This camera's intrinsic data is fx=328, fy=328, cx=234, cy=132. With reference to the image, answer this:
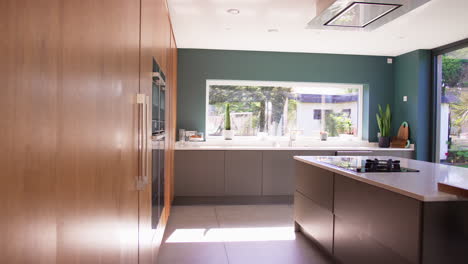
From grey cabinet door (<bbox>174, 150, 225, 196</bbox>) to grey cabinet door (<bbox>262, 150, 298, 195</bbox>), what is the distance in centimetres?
68

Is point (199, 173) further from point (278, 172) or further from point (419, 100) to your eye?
point (419, 100)

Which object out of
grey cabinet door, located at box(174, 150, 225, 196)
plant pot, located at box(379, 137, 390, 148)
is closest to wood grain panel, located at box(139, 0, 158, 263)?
grey cabinet door, located at box(174, 150, 225, 196)

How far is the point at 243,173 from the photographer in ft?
16.4

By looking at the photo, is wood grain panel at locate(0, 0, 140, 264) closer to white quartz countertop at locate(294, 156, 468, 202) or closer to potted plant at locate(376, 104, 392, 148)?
white quartz countertop at locate(294, 156, 468, 202)

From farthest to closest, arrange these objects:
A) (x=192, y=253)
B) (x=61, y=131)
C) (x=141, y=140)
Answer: (x=192, y=253)
(x=141, y=140)
(x=61, y=131)

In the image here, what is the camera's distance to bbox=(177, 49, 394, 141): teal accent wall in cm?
548

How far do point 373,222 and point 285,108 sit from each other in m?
3.90

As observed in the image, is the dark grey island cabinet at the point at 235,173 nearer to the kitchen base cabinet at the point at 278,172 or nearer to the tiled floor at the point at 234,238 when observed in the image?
the kitchen base cabinet at the point at 278,172

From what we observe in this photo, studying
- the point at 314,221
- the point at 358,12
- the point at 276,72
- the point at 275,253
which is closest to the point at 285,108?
the point at 276,72

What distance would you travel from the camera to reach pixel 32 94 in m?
0.63

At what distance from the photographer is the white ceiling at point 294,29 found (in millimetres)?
3467

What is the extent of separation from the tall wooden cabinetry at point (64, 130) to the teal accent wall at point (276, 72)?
395 cm

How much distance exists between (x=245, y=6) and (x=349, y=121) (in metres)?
3.48

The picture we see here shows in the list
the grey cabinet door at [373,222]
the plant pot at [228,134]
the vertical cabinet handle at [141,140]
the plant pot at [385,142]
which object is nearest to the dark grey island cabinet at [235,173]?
the plant pot at [228,134]
